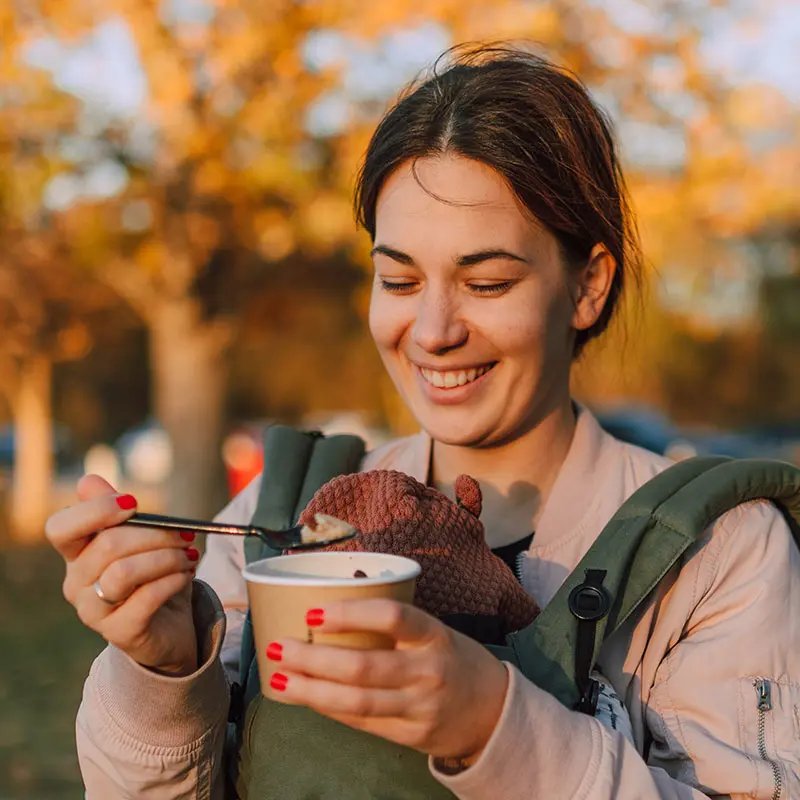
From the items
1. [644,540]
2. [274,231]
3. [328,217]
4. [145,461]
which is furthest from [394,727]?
[145,461]

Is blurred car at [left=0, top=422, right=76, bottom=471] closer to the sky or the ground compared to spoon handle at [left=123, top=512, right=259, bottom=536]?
→ closer to the ground

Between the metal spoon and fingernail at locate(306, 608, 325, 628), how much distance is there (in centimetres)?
23

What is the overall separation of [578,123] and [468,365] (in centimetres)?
55

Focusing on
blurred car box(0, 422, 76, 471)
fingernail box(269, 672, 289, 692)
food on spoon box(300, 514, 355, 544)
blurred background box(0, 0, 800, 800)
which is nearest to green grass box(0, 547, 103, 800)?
blurred background box(0, 0, 800, 800)

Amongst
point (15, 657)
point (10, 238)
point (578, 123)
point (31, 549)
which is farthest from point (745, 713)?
point (31, 549)

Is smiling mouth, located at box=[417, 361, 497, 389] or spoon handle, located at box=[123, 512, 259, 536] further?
smiling mouth, located at box=[417, 361, 497, 389]

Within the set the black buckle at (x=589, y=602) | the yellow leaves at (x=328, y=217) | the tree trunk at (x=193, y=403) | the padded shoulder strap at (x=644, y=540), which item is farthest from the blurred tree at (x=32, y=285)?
the black buckle at (x=589, y=602)

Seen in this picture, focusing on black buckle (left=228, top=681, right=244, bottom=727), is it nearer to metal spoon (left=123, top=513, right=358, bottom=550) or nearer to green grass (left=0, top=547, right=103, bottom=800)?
metal spoon (left=123, top=513, right=358, bottom=550)

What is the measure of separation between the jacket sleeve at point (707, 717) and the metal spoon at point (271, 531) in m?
0.32

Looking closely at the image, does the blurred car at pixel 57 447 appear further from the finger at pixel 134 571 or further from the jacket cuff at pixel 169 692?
the finger at pixel 134 571

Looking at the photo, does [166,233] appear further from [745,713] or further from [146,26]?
[745,713]

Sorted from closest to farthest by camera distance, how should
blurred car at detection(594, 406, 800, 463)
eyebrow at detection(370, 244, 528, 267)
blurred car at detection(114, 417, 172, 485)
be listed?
eyebrow at detection(370, 244, 528, 267) → blurred car at detection(594, 406, 800, 463) → blurred car at detection(114, 417, 172, 485)

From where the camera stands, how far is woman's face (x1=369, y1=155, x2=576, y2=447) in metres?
2.26

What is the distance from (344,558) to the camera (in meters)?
1.72
